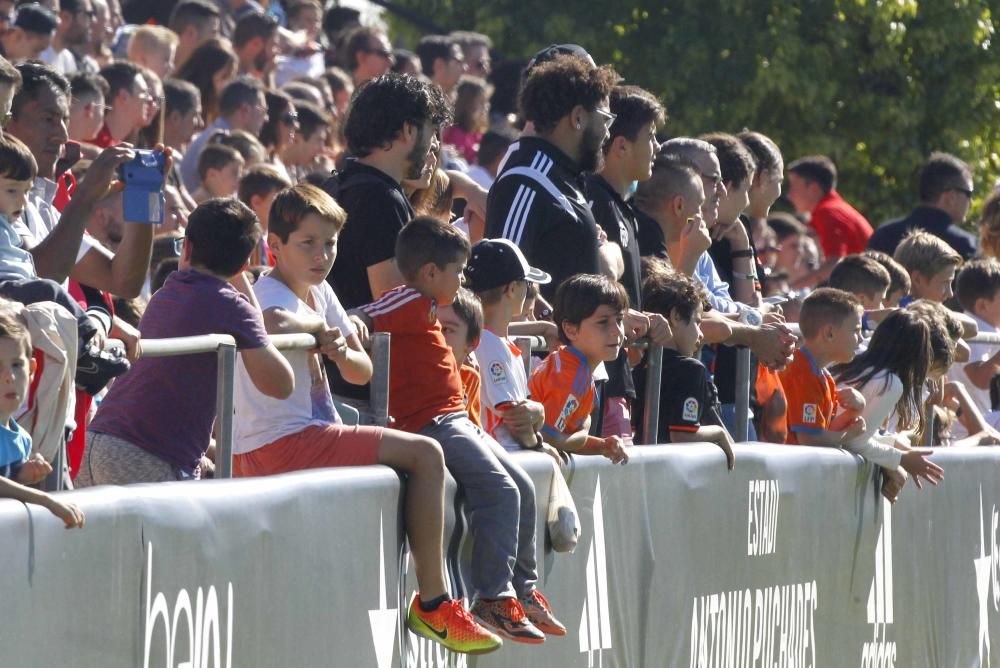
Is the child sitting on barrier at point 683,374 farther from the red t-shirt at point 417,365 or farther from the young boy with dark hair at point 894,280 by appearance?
the young boy with dark hair at point 894,280

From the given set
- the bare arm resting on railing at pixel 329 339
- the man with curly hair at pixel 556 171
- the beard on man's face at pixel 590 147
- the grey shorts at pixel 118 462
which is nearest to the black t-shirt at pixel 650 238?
the man with curly hair at pixel 556 171

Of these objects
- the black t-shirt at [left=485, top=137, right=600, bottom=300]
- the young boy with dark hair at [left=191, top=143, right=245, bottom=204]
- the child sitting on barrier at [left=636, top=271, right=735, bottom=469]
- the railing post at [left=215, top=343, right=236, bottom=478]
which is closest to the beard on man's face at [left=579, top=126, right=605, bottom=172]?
the black t-shirt at [left=485, top=137, right=600, bottom=300]

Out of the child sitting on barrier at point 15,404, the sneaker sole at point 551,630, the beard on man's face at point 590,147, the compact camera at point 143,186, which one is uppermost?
the beard on man's face at point 590,147

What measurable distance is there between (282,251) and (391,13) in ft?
46.3

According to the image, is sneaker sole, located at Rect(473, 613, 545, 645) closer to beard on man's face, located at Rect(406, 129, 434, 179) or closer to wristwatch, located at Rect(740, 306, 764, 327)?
beard on man's face, located at Rect(406, 129, 434, 179)

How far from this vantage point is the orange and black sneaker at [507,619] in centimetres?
601

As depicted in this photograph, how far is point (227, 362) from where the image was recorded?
5.23 metres

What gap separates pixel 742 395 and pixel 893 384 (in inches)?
49.5

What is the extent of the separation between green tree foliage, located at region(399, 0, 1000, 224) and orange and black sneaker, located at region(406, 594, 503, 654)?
40.0 ft

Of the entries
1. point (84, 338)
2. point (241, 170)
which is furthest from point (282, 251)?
point (241, 170)

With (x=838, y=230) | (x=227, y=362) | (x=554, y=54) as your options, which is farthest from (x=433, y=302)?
(x=838, y=230)

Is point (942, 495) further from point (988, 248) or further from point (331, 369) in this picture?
point (331, 369)

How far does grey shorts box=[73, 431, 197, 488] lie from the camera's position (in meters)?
5.68

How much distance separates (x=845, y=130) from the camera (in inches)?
728
